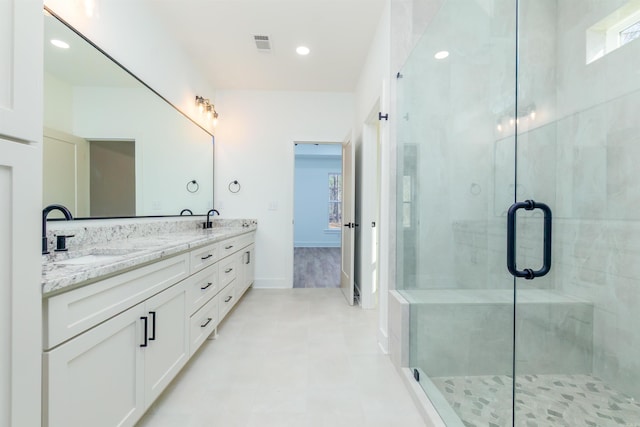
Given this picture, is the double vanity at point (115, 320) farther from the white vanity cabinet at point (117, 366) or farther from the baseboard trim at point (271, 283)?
the baseboard trim at point (271, 283)

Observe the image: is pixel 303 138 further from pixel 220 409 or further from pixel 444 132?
pixel 220 409

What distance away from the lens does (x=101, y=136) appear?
1831 mm

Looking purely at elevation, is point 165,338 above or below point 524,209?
below

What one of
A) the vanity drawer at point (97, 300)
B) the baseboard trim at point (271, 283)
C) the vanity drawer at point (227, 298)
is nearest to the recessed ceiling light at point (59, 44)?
the vanity drawer at point (97, 300)

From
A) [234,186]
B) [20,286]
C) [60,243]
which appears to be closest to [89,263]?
[20,286]

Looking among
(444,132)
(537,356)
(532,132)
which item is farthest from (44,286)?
(532,132)

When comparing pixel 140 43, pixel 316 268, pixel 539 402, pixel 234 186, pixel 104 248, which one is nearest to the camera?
pixel 539 402

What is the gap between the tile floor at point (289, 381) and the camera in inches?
57.3

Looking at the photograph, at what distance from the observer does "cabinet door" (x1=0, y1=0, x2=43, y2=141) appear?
699 mm

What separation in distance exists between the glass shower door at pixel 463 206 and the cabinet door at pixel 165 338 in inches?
Result: 54.4

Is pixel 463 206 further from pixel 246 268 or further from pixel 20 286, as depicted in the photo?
pixel 246 268

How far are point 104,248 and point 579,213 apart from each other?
9.30ft

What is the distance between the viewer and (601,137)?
5.61 ft

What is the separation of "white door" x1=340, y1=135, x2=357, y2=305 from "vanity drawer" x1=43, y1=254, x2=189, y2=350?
2087 mm
